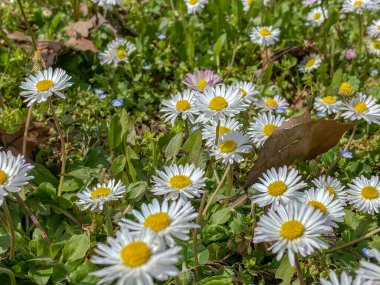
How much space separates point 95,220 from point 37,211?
0.31m

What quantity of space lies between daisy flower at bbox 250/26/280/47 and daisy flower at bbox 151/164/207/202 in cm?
176

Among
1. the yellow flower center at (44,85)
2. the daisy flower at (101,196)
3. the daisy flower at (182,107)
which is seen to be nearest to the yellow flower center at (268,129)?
the daisy flower at (182,107)

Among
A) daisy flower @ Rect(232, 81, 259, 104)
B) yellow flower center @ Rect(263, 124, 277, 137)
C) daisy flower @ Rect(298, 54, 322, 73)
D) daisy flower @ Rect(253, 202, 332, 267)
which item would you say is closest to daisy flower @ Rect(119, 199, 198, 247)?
daisy flower @ Rect(253, 202, 332, 267)

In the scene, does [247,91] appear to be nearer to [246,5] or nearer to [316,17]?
[316,17]

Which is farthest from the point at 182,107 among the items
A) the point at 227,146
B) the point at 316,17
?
the point at 316,17

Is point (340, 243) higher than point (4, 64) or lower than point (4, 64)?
lower

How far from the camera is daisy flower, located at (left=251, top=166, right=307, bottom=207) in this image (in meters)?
2.36

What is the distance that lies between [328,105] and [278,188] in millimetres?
1135

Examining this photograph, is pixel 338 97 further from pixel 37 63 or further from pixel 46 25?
pixel 46 25

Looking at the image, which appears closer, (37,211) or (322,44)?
(37,211)

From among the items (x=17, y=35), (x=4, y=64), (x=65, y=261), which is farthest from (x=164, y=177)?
(x=17, y=35)

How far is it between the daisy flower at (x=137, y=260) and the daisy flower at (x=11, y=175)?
1.85 feet

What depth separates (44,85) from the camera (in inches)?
112

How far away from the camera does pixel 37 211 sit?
2.68 meters
